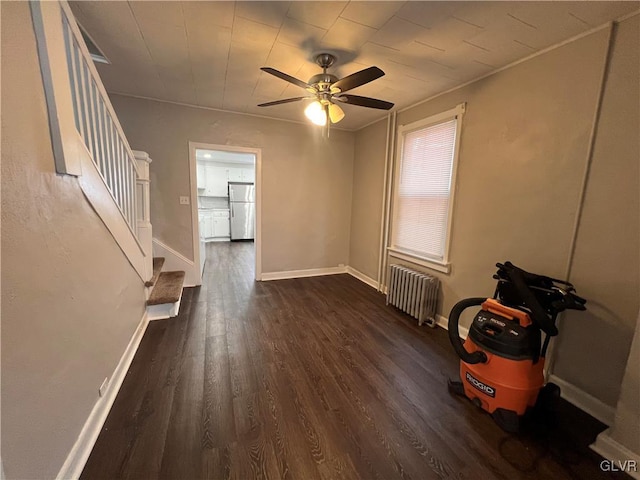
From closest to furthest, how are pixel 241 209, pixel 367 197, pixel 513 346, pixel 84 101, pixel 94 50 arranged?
pixel 513 346, pixel 84 101, pixel 94 50, pixel 367 197, pixel 241 209

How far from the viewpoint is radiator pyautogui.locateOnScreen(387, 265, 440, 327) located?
2.77 meters

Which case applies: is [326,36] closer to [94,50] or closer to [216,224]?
[94,50]

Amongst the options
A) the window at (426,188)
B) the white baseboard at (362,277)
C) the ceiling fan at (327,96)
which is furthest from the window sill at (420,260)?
the ceiling fan at (327,96)

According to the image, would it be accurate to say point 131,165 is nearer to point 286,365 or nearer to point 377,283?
point 286,365

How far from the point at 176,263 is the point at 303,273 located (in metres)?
1.94

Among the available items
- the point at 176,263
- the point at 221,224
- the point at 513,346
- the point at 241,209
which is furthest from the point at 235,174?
the point at 513,346

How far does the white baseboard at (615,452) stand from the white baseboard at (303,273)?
351 cm

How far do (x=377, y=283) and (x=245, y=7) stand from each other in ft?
11.2

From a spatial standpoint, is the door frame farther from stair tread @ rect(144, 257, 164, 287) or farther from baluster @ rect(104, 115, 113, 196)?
baluster @ rect(104, 115, 113, 196)

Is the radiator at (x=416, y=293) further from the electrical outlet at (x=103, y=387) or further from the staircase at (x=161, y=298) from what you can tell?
the electrical outlet at (x=103, y=387)

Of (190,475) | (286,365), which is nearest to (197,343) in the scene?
(286,365)

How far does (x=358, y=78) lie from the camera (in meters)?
1.80

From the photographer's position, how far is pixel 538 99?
1.94 m

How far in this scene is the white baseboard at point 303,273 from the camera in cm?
421
